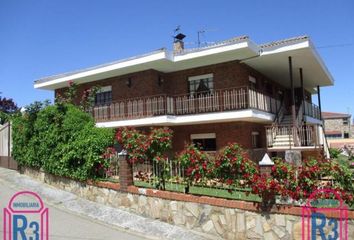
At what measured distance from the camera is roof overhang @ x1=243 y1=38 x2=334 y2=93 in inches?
553

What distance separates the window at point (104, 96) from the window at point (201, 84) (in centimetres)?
538

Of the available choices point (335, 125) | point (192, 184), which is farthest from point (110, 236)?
point (335, 125)

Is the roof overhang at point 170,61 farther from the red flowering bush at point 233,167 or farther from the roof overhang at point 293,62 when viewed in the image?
the red flowering bush at point 233,167

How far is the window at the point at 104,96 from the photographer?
65.8 ft

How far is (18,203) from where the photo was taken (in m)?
10.8

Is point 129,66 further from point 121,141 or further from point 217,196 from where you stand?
point 217,196

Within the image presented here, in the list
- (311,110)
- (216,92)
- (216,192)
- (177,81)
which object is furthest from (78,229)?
(311,110)

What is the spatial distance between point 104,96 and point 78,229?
43.1 feet

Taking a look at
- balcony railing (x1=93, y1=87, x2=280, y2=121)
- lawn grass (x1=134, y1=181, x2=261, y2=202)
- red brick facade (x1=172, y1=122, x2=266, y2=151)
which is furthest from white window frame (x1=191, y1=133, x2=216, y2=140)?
lawn grass (x1=134, y1=181, x2=261, y2=202)

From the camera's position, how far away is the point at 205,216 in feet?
26.2

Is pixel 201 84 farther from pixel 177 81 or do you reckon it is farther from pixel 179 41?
pixel 179 41

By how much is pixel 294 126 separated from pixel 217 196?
27.2ft

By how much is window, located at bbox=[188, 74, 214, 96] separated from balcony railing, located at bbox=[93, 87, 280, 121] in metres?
0.24

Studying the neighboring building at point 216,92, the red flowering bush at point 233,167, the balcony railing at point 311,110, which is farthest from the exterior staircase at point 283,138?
the red flowering bush at point 233,167
